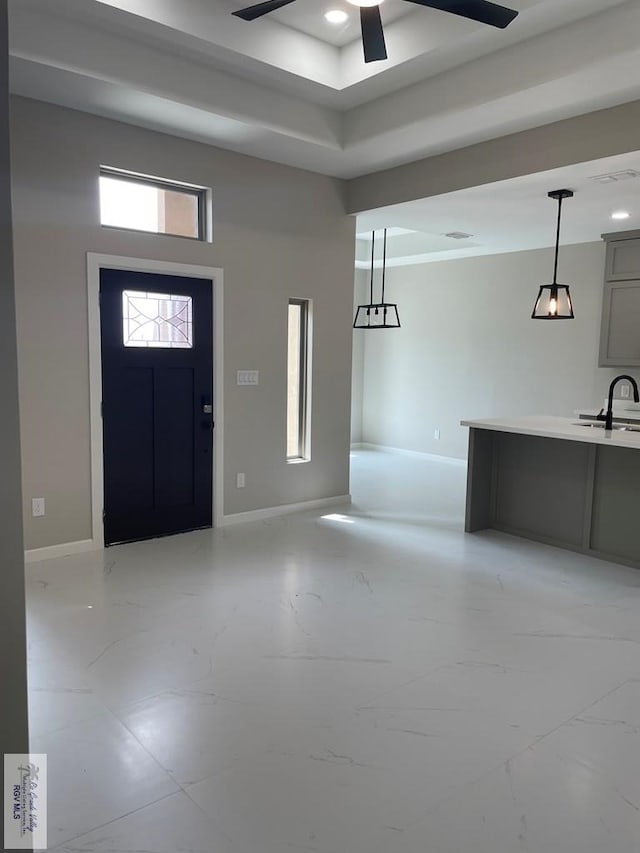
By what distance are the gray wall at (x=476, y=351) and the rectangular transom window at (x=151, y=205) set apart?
167 inches

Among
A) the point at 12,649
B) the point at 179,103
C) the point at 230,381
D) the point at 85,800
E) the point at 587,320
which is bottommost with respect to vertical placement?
the point at 85,800

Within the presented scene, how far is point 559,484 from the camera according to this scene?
465 cm

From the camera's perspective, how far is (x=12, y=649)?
4.78 ft

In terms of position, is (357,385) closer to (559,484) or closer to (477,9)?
(559,484)

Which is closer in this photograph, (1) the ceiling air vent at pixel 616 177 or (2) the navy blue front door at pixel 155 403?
(1) the ceiling air vent at pixel 616 177

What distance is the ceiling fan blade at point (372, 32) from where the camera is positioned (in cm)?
280

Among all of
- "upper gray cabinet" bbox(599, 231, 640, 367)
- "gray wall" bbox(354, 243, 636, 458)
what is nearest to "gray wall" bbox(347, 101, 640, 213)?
"upper gray cabinet" bbox(599, 231, 640, 367)

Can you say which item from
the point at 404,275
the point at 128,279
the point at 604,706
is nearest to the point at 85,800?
the point at 604,706

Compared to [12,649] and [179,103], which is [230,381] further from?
[12,649]

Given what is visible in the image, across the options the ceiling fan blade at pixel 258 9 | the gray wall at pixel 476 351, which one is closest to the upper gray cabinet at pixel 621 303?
the gray wall at pixel 476 351

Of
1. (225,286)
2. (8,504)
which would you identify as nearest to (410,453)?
(225,286)

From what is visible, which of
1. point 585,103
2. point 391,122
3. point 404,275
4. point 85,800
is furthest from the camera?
point 404,275

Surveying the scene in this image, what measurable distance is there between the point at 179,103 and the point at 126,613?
120 inches

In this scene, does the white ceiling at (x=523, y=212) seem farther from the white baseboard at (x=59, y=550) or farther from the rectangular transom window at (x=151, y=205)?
the white baseboard at (x=59, y=550)
